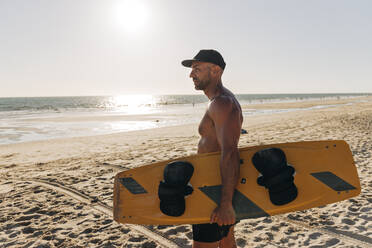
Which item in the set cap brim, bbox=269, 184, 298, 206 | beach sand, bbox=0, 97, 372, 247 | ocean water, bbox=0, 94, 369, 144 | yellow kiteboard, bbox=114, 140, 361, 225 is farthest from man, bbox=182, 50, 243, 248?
ocean water, bbox=0, 94, 369, 144

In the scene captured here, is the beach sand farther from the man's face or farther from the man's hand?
the man's face

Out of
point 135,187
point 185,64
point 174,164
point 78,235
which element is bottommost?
point 78,235

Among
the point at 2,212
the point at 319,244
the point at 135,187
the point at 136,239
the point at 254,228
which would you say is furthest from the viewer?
the point at 2,212

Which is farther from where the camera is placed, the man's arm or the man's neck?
the man's neck

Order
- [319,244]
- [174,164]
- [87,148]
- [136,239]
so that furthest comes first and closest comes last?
[87,148], [136,239], [319,244], [174,164]

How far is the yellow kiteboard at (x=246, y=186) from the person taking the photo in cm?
233

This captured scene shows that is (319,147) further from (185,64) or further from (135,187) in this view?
(135,187)

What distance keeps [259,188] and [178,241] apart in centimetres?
170

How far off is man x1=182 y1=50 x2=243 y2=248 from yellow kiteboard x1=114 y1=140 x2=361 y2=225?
15 cm

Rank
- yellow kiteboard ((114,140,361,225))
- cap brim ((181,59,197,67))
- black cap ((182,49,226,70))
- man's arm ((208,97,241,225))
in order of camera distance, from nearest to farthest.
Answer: man's arm ((208,97,241,225)), black cap ((182,49,226,70)), cap brim ((181,59,197,67)), yellow kiteboard ((114,140,361,225))

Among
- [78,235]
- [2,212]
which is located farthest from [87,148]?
[78,235]

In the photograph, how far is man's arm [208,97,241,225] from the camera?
6.07 ft

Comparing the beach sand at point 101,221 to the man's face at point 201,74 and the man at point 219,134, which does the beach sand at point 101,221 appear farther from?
the man's face at point 201,74

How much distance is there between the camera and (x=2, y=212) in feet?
14.5
